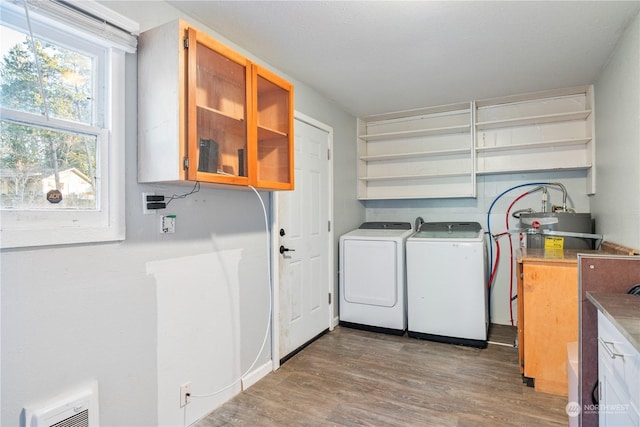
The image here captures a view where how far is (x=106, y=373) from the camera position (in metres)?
1.51

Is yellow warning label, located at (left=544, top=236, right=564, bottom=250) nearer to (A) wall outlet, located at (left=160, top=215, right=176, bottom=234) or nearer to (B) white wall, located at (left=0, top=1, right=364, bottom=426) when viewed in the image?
(B) white wall, located at (left=0, top=1, right=364, bottom=426)

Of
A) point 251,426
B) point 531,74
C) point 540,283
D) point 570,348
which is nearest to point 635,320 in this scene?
point 570,348

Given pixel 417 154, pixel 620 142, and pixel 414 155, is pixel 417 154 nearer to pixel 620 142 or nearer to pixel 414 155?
pixel 414 155

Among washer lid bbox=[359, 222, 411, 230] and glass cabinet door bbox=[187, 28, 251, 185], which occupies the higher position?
glass cabinet door bbox=[187, 28, 251, 185]

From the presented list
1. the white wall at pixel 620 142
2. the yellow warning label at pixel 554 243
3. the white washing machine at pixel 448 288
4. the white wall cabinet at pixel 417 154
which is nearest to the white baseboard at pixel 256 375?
the white washing machine at pixel 448 288

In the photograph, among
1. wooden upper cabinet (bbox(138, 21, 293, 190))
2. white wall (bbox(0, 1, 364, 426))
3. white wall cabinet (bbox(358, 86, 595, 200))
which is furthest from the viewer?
white wall cabinet (bbox(358, 86, 595, 200))

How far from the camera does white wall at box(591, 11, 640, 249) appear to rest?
76.9 inches

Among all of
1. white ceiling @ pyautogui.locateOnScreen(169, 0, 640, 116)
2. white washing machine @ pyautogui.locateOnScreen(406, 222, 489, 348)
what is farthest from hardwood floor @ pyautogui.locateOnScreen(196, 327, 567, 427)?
white ceiling @ pyautogui.locateOnScreen(169, 0, 640, 116)

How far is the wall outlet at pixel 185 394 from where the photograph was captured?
1.86 m

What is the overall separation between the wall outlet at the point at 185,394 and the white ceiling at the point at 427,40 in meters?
2.06

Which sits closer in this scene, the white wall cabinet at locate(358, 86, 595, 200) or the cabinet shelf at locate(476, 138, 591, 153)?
the cabinet shelf at locate(476, 138, 591, 153)

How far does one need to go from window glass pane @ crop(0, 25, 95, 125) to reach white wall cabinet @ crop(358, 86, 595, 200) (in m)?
2.88

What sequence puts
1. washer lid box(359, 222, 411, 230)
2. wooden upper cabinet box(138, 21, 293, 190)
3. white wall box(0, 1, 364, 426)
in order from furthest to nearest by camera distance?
1. washer lid box(359, 222, 411, 230)
2. wooden upper cabinet box(138, 21, 293, 190)
3. white wall box(0, 1, 364, 426)

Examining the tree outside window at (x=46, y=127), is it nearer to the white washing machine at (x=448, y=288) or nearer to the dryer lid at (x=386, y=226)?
the white washing machine at (x=448, y=288)
